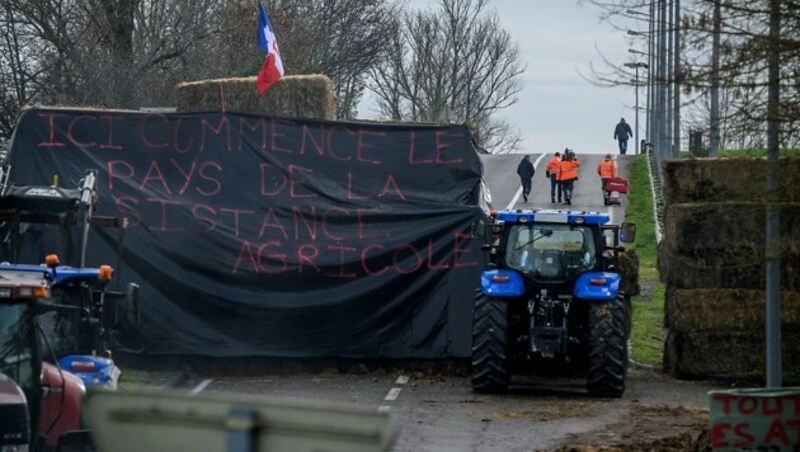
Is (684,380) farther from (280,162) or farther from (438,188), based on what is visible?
(280,162)

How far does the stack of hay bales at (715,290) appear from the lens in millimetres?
21938

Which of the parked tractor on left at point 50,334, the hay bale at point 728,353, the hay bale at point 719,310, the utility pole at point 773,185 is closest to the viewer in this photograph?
the parked tractor on left at point 50,334

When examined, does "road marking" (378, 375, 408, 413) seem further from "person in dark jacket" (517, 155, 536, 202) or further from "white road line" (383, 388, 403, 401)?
"person in dark jacket" (517, 155, 536, 202)

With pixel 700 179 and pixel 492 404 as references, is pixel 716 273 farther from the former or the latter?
pixel 492 404

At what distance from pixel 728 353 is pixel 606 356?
3.05 m

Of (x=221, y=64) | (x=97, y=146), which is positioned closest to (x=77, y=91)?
(x=221, y=64)

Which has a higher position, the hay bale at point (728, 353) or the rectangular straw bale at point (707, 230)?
the rectangular straw bale at point (707, 230)

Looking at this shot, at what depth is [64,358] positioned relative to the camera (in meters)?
13.1

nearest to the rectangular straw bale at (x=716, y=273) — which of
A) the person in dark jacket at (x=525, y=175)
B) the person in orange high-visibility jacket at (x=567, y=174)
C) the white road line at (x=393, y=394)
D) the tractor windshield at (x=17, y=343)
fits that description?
the white road line at (x=393, y=394)

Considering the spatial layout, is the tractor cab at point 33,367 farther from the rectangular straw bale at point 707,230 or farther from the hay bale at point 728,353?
the hay bale at point 728,353

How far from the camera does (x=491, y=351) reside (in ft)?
65.8

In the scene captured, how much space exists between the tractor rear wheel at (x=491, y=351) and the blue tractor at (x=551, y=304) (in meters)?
0.01

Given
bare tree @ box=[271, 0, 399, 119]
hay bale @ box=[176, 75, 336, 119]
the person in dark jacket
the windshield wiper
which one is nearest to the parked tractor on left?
the windshield wiper

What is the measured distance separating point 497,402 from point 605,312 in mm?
1954
